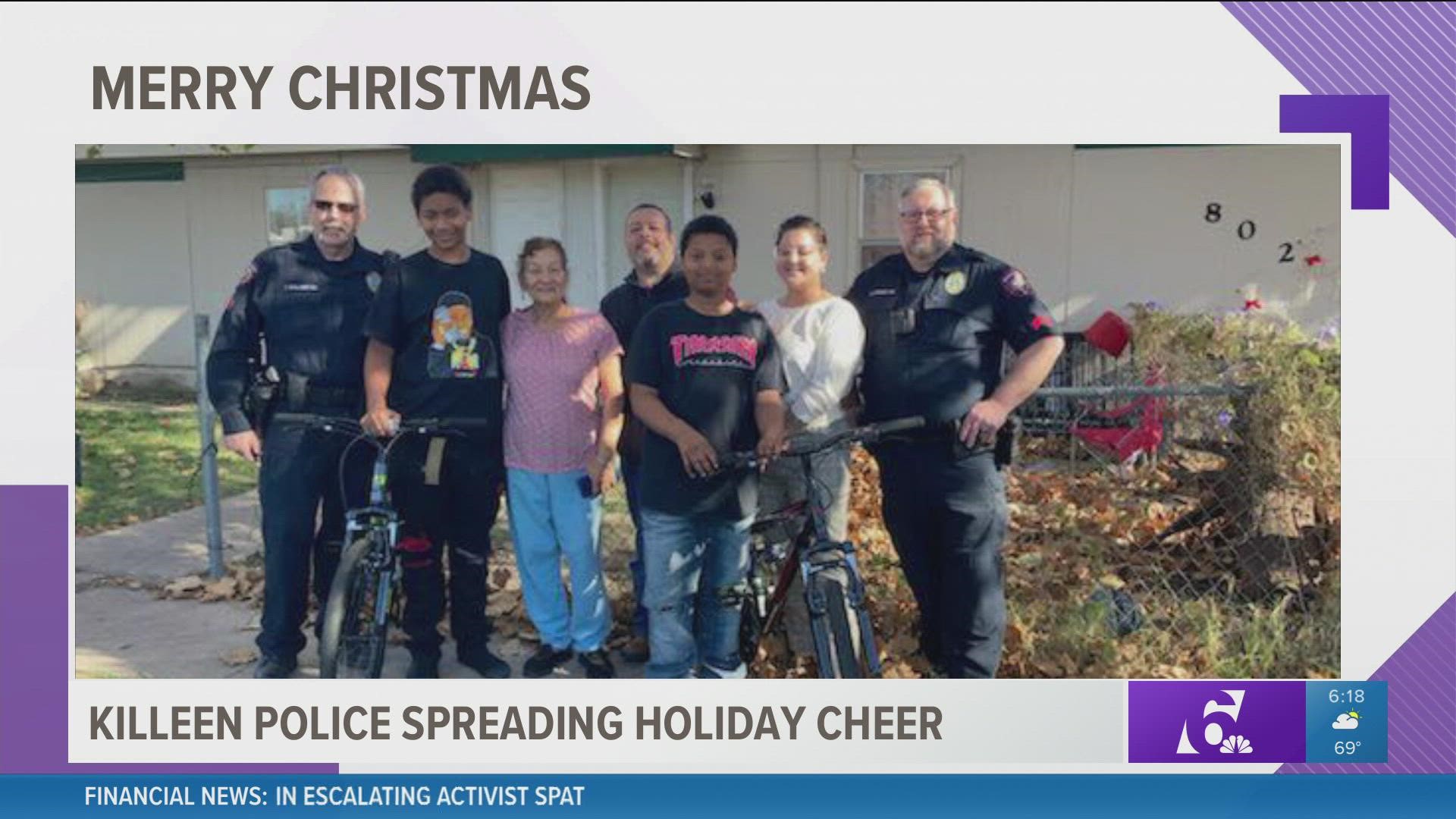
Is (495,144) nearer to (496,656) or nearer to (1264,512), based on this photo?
(496,656)

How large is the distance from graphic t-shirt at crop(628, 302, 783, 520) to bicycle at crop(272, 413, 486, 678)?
0.47 metres

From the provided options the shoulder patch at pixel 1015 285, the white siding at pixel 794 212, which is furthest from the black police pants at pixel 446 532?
the shoulder patch at pixel 1015 285

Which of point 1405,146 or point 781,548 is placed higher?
point 1405,146

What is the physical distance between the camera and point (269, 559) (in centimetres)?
306

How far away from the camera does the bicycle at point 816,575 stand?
8.36 feet

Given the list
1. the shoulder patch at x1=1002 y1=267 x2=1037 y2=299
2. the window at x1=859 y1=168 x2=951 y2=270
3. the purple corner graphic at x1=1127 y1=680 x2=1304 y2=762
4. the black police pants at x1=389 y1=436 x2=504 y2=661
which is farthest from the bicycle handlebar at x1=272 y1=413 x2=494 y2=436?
the purple corner graphic at x1=1127 y1=680 x2=1304 y2=762

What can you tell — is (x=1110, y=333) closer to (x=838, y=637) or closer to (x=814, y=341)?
(x=814, y=341)

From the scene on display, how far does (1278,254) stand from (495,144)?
198 centimetres

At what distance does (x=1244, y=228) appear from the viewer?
2852mm

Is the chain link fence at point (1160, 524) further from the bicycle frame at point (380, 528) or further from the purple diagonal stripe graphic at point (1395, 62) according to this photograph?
the bicycle frame at point (380, 528)

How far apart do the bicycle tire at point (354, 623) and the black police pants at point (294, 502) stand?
22cm

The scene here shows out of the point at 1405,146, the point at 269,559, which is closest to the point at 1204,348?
Result: the point at 1405,146

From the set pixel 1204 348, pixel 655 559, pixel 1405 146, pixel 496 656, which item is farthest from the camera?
pixel 1204 348

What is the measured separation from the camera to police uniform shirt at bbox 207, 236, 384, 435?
2.89 meters
